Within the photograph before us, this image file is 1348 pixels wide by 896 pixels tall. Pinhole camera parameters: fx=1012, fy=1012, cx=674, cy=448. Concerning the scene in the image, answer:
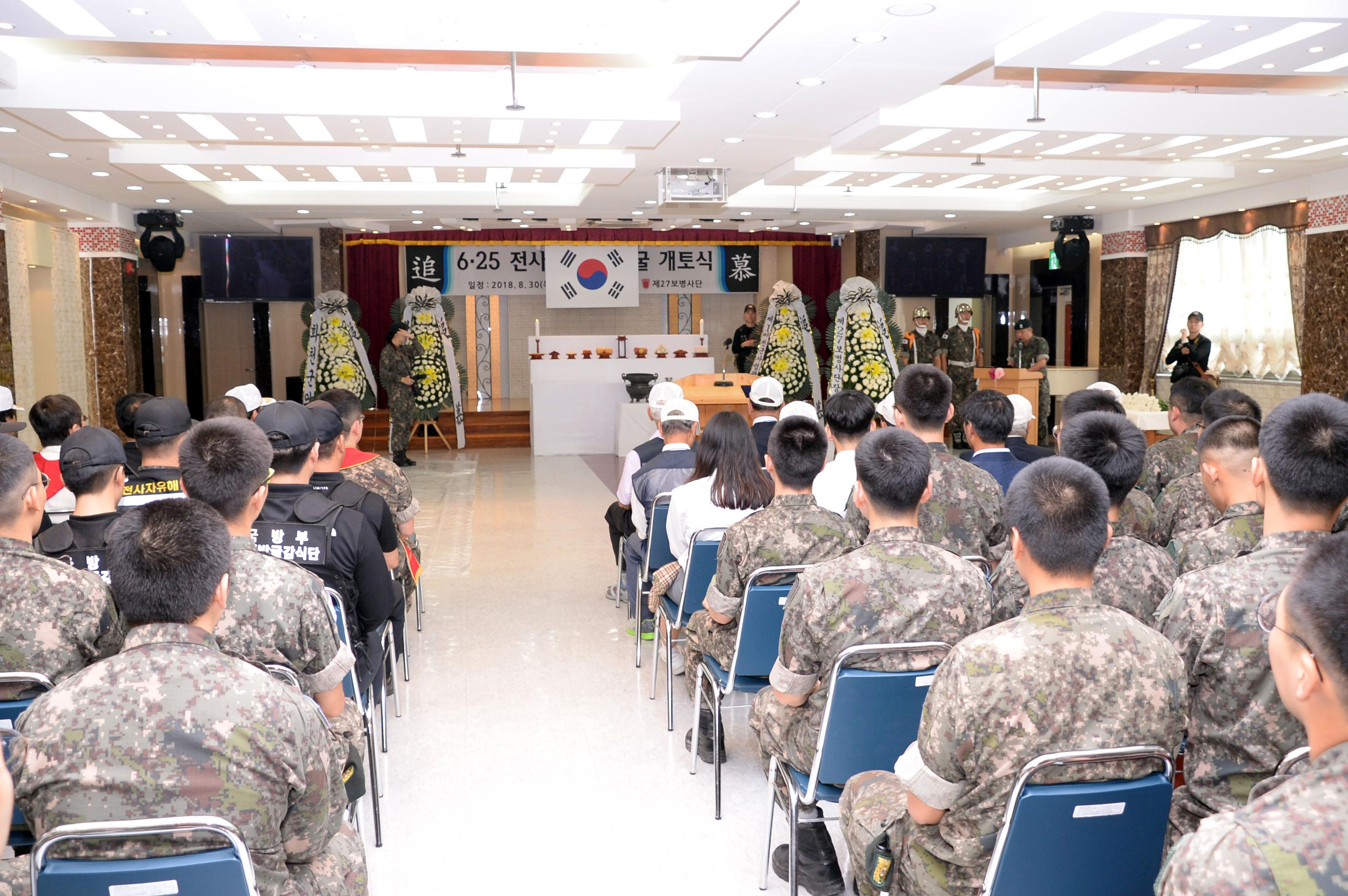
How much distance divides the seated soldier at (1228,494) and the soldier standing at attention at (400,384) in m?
10.3

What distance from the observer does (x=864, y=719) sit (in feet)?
8.02

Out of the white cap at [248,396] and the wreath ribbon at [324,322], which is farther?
the wreath ribbon at [324,322]

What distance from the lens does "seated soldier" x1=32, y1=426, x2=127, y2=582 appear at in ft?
9.84

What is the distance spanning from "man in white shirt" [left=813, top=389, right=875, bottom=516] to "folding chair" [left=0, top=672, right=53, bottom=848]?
109 inches

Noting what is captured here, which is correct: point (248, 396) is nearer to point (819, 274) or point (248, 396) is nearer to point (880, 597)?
point (880, 597)

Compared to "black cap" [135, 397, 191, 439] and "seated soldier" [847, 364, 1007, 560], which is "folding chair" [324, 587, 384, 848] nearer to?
"black cap" [135, 397, 191, 439]

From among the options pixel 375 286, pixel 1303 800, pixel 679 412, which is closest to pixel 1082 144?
pixel 679 412

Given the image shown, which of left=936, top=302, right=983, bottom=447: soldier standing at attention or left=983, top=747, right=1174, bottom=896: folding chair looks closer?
left=983, top=747, right=1174, bottom=896: folding chair

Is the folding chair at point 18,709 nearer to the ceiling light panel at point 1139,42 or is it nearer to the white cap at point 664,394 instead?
the white cap at point 664,394

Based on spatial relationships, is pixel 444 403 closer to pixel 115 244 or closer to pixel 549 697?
pixel 115 244

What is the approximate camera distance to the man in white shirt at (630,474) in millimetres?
5262

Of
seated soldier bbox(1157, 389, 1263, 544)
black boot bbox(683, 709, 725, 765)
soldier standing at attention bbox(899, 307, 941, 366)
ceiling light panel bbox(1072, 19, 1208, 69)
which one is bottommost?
black boot bbox(683, 709, 725, 765)

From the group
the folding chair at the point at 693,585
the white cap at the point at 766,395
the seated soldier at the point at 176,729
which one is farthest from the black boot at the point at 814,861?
the white cap at the point at 766,395

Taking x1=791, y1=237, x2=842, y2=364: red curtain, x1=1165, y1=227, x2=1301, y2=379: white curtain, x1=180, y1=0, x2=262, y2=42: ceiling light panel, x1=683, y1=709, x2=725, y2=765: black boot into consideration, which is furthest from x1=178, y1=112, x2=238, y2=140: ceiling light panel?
x1=791, y1=237, x2=842, y2=364: red curtain
